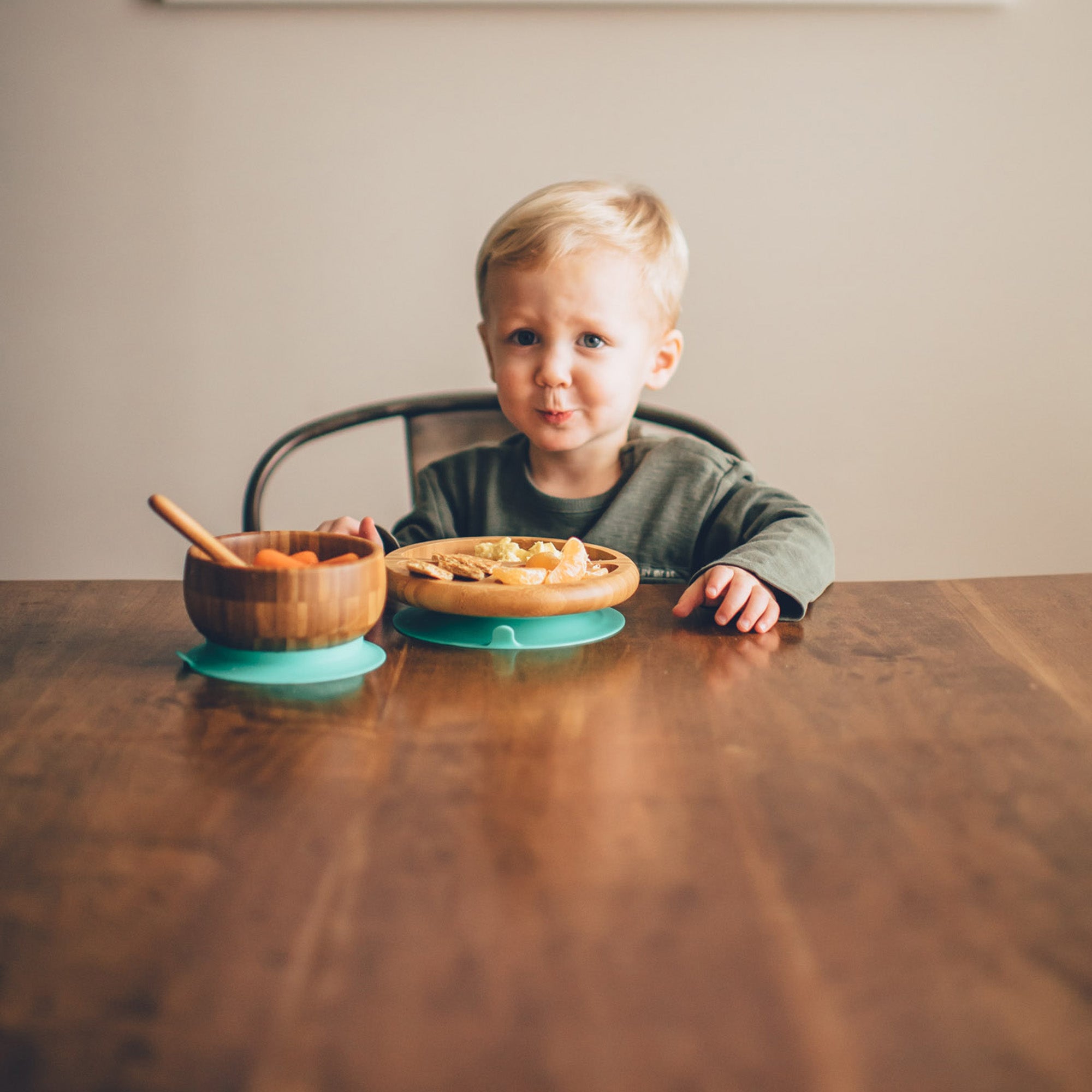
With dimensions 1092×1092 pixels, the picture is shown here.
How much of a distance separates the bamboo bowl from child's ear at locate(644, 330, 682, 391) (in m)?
0.77

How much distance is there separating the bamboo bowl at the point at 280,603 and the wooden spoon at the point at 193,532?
0.03 ft

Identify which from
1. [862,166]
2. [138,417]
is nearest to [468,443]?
[138,417]

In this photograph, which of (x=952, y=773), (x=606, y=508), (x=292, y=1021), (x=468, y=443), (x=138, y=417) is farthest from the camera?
(x=138, y=417)

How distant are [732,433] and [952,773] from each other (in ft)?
5.59

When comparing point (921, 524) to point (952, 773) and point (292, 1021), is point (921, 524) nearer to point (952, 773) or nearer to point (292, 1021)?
point (952, 773)

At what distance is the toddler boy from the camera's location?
1261mm

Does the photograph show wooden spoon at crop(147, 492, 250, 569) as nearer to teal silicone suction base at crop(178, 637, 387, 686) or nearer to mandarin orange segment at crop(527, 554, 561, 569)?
teal silicone suction base at crop(178, 637, 387, 686)

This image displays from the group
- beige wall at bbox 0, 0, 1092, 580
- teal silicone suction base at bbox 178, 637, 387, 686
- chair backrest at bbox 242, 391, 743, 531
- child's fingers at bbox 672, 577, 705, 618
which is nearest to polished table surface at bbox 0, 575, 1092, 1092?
teal silicone suction base at bbox 178, 637, 387, 686

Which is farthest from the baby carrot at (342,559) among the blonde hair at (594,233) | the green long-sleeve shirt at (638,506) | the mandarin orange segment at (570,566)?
the blonde hair at (594,233)

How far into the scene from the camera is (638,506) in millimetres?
1342

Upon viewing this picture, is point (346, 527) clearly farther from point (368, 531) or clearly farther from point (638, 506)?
point (638, 506)

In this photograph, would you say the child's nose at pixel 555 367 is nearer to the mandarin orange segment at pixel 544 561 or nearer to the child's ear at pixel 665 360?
the child's ear at pixel 665 360

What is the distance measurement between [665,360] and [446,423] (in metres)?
0.35

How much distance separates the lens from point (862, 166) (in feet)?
6.98
